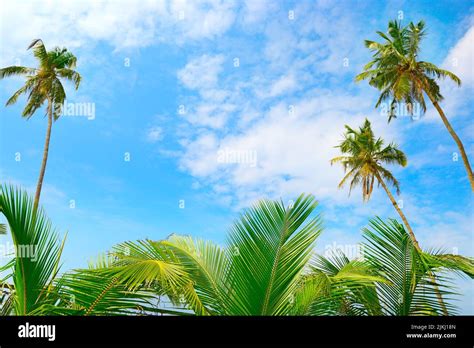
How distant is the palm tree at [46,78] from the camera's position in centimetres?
2698

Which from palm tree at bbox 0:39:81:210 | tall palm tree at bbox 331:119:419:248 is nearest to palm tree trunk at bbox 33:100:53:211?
palm tree at bbox 0:39:81:210

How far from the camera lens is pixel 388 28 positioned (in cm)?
2519

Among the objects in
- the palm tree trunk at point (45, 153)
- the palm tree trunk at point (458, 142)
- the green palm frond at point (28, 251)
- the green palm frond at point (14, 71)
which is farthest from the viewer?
the green palm frond at point (14, 71)

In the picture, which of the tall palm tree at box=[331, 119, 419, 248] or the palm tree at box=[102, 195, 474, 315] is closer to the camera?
the palm tree at box=[102, 195, 474, 315]

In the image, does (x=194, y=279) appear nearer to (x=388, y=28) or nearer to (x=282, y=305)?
(x=282, y=305)

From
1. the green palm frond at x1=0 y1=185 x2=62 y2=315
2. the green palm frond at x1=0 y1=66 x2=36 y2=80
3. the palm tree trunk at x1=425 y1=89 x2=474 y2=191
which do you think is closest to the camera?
the green palm frond at x1=0 y1=185 x2=62 y2=315

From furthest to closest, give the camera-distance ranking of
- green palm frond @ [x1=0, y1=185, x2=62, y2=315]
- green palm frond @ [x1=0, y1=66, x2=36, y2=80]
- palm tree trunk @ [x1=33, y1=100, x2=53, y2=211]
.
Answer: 1. green palm frond @ [x1=0, y1=66, x2=36, y2=80]
2. palm tree trunk @ [x1=33, y1=100, x2=53, y2=211]
3. green palm frond @ [x1=0, y1=185, x2=62, y2=315]

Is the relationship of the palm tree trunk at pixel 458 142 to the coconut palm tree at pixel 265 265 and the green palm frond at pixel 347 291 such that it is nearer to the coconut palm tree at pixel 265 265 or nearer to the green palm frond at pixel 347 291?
the green palm frond at pixel 347 291

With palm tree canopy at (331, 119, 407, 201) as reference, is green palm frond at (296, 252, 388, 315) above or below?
below

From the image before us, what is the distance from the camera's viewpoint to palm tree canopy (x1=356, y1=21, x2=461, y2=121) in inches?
931

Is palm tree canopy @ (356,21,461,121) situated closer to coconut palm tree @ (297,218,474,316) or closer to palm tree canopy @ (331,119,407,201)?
palm tree canopy @ (331,119,407,201)

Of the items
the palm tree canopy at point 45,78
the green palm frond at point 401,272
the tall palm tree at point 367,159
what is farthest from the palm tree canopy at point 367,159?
the green palm frond at point 401,272

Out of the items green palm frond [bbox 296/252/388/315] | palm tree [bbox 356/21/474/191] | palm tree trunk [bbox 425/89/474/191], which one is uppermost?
palm tree [bbox 356/21/474/191]
